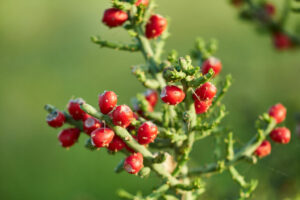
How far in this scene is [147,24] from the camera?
84.7 inches

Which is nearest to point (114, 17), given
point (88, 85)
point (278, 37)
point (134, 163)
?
point (134, 163)

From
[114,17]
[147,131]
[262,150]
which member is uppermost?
[114,17]

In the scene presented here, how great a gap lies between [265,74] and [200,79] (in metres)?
4.08

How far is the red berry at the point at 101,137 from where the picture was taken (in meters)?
1.69

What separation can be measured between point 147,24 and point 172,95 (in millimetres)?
635

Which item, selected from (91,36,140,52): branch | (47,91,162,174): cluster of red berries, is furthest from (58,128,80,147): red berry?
(91,36,140,52): branch

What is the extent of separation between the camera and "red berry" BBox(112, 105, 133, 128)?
1671 mm

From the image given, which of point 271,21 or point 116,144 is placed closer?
point 116,144

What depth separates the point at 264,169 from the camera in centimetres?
318

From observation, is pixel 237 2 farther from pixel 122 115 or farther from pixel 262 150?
pixel 122 115

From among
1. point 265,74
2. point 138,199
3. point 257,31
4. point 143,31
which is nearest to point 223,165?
point 138,199

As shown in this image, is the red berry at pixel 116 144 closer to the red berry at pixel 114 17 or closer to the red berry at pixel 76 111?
the red berry at pixel 76 111

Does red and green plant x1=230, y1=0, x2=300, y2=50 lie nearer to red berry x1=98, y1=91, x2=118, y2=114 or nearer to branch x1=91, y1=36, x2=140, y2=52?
branch x1=91, y1=36, x2=140, y2=52

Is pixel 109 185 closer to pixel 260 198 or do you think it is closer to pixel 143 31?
pixel 260 198
